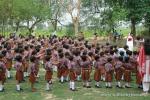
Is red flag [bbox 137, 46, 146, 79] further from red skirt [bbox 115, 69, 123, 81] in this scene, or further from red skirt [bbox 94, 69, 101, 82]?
red skirt [bbox 94, 69, 101, 82]

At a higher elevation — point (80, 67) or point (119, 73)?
point (80, 67)

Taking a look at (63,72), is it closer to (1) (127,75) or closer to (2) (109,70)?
(2) (109,70)

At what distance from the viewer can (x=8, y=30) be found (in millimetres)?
45625

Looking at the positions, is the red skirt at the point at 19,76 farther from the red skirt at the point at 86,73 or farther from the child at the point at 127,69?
the child at the point at 127,69

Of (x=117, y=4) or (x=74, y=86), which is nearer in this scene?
(x=74, y=86)

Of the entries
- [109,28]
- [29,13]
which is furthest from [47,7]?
[109,28]

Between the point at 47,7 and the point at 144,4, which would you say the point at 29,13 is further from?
the point at 144,4

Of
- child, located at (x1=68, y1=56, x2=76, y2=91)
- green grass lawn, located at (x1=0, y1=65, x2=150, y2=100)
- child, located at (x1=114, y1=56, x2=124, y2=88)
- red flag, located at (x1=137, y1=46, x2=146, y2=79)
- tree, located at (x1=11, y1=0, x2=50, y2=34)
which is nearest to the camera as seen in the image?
green grass lawn, located at (x1=0, y1=65, x2=150, y2=100)

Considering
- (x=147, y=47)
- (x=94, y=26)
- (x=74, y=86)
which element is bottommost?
(x=74, y=86)

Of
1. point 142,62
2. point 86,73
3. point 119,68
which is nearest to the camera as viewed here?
point 142,62

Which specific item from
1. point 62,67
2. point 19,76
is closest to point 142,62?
point 62,67

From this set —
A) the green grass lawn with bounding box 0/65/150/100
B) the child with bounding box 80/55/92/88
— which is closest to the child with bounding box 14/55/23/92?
the green grass lawn with bounding box 0/65/150/100

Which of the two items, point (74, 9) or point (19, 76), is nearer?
point (19, 76)

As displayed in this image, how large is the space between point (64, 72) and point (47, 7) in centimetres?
2718
